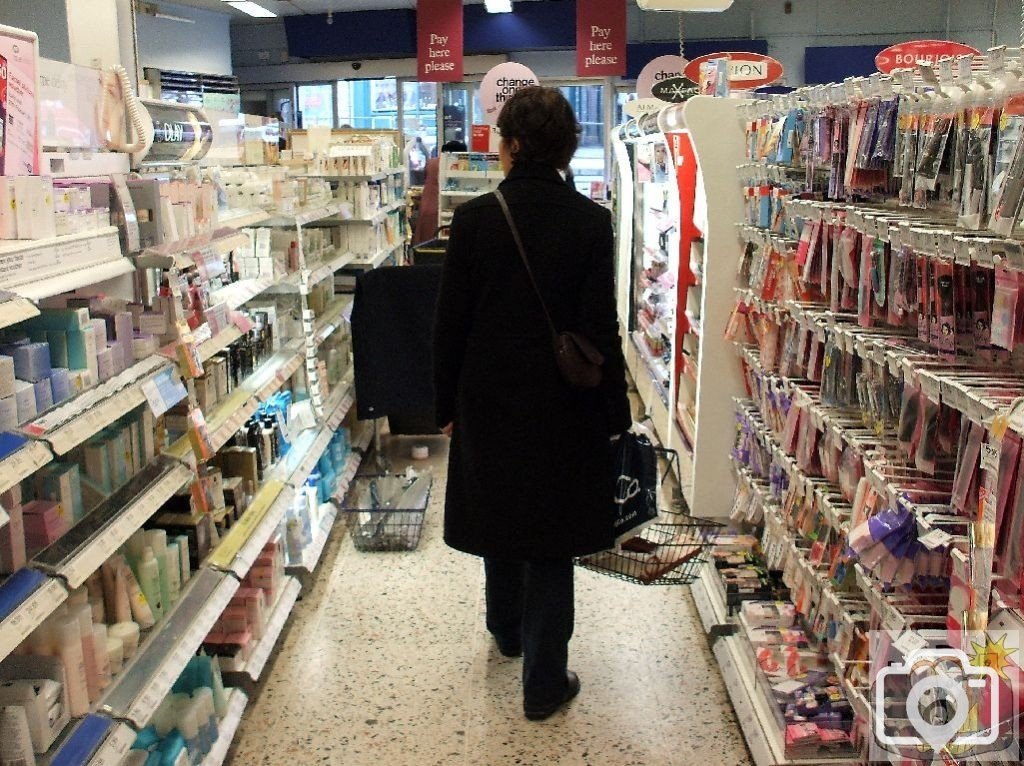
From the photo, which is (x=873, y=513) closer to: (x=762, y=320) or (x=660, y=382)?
(x=762, y=320)

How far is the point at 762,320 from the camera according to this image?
386 cm

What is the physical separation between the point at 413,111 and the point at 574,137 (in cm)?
1399

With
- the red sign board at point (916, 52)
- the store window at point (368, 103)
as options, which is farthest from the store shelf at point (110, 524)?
the store window at point (368, 103)

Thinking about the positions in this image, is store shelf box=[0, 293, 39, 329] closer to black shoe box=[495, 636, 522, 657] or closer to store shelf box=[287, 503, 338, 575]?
black shoe box=[495, 636, 522, 657]

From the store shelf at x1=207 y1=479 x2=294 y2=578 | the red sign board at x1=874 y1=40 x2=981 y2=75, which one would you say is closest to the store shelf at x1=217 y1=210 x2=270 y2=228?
the store shelf at x1=207 y1=479 x2=294 y2=578

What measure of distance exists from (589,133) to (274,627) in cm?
1349

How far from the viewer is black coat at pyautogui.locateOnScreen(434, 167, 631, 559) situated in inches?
116

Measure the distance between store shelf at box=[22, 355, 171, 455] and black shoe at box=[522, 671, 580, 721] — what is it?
1646mm

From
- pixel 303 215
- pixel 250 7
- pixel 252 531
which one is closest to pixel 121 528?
pixel 252 531

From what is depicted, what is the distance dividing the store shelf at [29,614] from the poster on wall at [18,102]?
97 centimetres

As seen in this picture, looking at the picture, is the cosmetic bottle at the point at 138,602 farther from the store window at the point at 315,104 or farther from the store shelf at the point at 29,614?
the store window at the point at 315,104

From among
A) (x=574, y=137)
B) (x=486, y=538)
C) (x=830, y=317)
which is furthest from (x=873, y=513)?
(x=574, y=137)

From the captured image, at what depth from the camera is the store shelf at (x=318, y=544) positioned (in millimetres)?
4328

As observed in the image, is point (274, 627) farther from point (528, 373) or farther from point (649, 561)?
point (528, 373)
